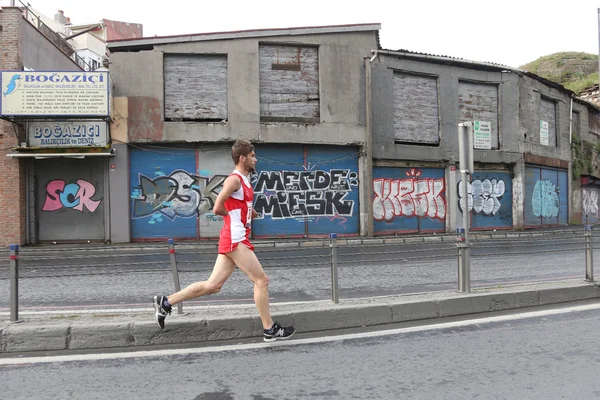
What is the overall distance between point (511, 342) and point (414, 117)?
14893mm

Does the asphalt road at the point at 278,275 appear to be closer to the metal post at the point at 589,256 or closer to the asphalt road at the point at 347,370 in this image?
the metal post at the point at 589,256

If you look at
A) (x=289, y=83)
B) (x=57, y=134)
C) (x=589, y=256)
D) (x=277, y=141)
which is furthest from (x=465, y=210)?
(x=57, y=134)

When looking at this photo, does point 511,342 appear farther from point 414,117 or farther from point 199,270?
point 414,117

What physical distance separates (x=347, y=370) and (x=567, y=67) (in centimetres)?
5018

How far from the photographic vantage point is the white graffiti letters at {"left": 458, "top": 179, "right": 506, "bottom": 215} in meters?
19.5

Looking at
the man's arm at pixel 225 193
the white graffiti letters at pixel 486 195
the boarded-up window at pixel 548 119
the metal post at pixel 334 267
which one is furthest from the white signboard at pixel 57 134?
the boarded-up window at pixel 548 119

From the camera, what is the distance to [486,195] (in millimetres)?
19797

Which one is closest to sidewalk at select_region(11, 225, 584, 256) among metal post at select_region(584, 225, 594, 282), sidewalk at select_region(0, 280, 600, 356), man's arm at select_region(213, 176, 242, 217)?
metal post at select_region(584, 225, 594, 282)

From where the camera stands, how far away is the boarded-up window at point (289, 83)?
16.4 m

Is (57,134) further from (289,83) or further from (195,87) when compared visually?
(289,83)

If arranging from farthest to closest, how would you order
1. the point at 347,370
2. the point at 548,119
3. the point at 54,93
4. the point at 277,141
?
1. the point at 548,119
2. the point at 277,141
3. the point at 54,93
4. the point at 347,370

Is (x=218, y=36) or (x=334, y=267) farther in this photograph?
(x=218, y=36)

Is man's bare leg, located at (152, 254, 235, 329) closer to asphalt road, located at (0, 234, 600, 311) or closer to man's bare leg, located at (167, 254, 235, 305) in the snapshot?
man's bare leg, located at (167, 254, 235, 305)

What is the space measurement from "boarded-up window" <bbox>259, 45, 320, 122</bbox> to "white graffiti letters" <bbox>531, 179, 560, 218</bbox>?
11.9 meters
